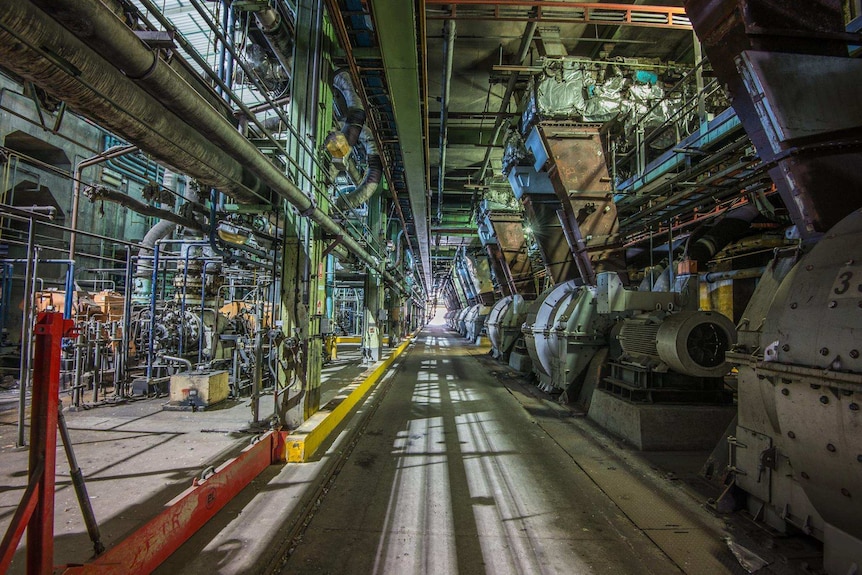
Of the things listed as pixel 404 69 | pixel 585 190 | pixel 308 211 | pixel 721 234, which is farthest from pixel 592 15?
pixel 308 211

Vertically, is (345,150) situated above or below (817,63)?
above

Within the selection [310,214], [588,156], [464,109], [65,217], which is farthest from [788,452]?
[65,217]

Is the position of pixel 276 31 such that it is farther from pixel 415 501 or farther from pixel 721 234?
pixel 721 234

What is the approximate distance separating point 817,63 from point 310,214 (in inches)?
182

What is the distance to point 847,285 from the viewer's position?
6.88 ft

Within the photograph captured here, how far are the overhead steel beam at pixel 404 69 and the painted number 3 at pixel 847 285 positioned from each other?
13.6 ft

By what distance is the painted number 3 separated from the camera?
204cm

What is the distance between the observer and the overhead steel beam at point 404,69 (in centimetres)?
408

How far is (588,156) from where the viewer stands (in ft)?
24.8

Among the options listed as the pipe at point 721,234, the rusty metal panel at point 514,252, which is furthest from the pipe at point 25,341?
the rusty metal panel at point 514,252

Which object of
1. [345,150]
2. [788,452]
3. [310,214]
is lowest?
[788,452]

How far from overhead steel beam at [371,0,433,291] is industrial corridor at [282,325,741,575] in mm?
4743

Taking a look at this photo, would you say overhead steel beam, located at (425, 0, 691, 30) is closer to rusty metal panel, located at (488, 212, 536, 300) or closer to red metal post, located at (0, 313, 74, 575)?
red metal post, located at (0, 313, 74, 575)

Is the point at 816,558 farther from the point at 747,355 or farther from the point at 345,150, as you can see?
the point at 345,150
